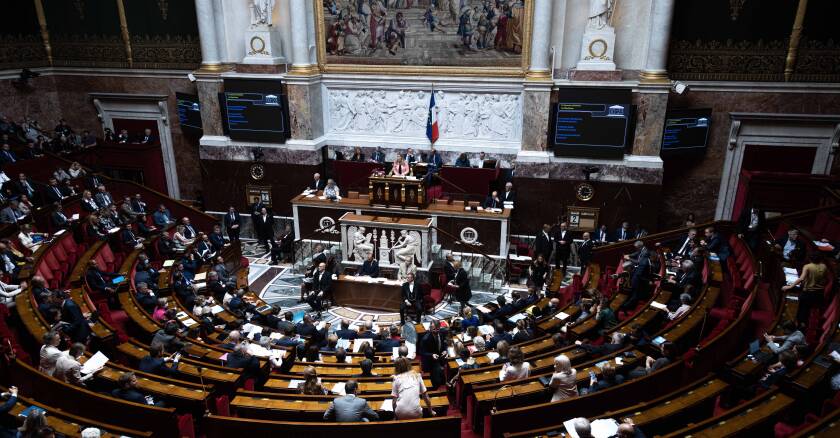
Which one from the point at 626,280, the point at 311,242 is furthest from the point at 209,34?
the point at 626,280

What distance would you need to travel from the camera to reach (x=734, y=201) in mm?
16844

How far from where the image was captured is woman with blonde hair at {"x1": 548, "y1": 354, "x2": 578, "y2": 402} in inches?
287

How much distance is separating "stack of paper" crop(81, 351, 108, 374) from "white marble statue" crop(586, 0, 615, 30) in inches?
580

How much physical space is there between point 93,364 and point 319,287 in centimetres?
595

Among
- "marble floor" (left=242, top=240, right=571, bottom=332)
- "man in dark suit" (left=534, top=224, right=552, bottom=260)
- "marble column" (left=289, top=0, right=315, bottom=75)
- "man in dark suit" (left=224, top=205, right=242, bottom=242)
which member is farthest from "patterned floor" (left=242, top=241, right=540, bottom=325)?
"marble column" (left=289, top=0, right=315, bottom=75)

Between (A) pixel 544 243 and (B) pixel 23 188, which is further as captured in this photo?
(B) pixel 23 188

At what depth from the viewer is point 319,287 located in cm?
1353

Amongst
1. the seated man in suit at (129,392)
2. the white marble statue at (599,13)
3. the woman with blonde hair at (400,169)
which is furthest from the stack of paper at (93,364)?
the white marble statue at (599,13)

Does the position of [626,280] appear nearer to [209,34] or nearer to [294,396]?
[294,396]

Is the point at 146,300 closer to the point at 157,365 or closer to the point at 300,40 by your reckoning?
the point at 157,365

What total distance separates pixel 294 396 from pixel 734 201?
14918 mm

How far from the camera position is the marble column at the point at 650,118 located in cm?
1571

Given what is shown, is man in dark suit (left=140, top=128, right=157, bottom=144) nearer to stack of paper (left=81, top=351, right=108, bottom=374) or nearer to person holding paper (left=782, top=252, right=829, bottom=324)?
stack of paper (left=81, top=351, right=108, bottom=374)

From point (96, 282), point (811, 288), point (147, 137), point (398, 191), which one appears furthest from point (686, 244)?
point (147, 137)
